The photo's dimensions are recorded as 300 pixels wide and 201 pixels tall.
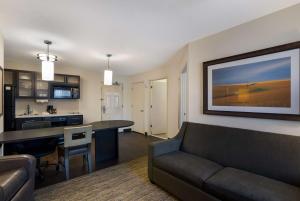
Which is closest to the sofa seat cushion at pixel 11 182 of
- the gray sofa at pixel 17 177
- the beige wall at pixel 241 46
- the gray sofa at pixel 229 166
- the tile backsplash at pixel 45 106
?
the gray sofa at pixel 17 177

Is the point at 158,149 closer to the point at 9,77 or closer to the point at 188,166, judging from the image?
the point at 188,166

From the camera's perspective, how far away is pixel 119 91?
6.38 m

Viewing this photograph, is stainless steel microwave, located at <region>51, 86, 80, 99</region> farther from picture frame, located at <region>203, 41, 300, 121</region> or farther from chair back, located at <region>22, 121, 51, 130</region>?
picture frame, located at <region>203, 41, 300, 121</region>

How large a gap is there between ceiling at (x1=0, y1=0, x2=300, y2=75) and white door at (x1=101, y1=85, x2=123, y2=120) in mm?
2852

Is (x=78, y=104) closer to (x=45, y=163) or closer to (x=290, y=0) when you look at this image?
(x=45, y=163)

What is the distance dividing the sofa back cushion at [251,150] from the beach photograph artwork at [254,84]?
16.2 inches

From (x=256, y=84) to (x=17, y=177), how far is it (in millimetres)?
2982

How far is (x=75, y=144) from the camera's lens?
8.45 feet

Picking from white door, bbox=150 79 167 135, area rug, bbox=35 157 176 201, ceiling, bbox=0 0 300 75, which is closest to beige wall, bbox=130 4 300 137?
ceiling, bbox=0 0 300 75

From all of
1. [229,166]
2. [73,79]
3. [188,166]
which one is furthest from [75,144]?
[73,79]

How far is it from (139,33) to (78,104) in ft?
12.6

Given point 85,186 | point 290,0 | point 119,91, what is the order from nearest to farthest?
1. point 290,0
2. point 85,186
3. point 119,91

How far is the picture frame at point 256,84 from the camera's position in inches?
72.6

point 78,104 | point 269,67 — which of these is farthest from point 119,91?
point 269,67
